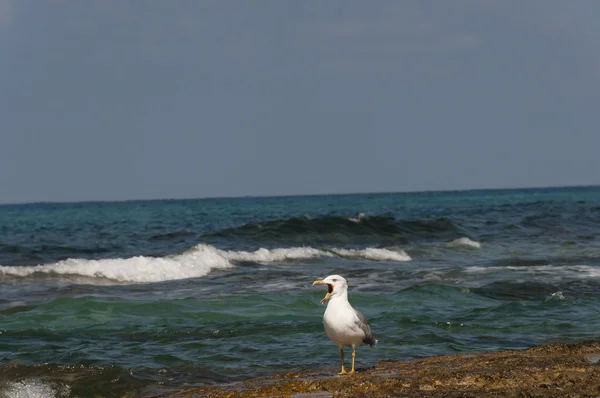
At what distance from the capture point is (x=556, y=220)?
35781 mm

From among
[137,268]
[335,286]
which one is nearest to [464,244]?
[137,268]

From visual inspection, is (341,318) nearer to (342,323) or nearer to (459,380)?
(342,323)

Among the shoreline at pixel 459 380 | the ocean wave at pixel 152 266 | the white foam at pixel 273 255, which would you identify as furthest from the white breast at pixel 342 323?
the white foam at pixel 273 255

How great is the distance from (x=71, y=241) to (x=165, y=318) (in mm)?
18429

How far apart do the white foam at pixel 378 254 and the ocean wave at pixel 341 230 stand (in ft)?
15.4

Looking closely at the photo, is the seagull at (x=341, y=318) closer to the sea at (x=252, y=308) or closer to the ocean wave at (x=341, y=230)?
the sea at (x=252, y=308)

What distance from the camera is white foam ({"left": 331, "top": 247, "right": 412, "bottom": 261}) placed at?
22.5 meters

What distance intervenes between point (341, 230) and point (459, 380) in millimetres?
24362

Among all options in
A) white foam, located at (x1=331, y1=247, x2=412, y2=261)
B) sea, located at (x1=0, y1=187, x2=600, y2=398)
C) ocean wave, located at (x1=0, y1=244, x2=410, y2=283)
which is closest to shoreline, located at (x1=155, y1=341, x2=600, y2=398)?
sea, located at (x1=0, y1=187, x2=600, y2=398)

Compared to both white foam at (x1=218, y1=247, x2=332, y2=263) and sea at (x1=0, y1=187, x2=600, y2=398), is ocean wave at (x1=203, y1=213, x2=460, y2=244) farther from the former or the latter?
white foam at (x1=218, y1=247, x2=332, y2=263)

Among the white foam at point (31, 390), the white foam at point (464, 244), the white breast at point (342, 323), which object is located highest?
the white breast at point (342, 323)

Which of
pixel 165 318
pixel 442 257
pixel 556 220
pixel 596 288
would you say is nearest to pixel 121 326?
pixel 165 318

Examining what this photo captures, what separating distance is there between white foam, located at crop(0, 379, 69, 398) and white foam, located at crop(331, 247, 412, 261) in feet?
48.4

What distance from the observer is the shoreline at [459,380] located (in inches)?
249
